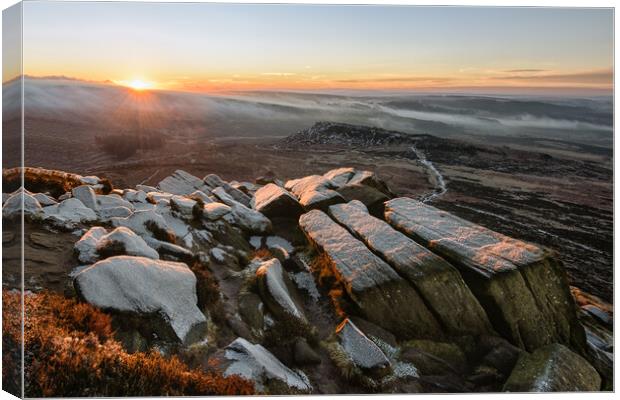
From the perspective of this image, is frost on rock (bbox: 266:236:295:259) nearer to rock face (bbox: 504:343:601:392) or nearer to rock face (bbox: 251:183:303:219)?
rock face (bbox: 251:183:303:219)

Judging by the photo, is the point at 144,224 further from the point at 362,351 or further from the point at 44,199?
the point at 362,351

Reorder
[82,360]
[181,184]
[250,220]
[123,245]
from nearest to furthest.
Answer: [82,360], [123,245], [250,220], [181,184]

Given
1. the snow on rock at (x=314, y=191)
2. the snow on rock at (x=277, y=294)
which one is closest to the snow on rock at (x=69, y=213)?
the snow on rock at (x=277, y=294)

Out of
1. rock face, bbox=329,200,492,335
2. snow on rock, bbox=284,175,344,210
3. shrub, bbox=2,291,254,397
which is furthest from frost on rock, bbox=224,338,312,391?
snow on rock, bbox=284,175,344,210

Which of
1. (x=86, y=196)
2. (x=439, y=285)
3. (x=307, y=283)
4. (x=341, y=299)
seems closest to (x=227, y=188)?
(x=86, y=196)

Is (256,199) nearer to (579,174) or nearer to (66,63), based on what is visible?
(66,63)

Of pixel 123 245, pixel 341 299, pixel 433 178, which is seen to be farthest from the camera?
pixel 433 178

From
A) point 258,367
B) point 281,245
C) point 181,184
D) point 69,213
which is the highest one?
point 181,184

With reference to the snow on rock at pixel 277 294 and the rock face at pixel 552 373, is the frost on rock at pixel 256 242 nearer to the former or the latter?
the snow on rock at pixel 277 294
